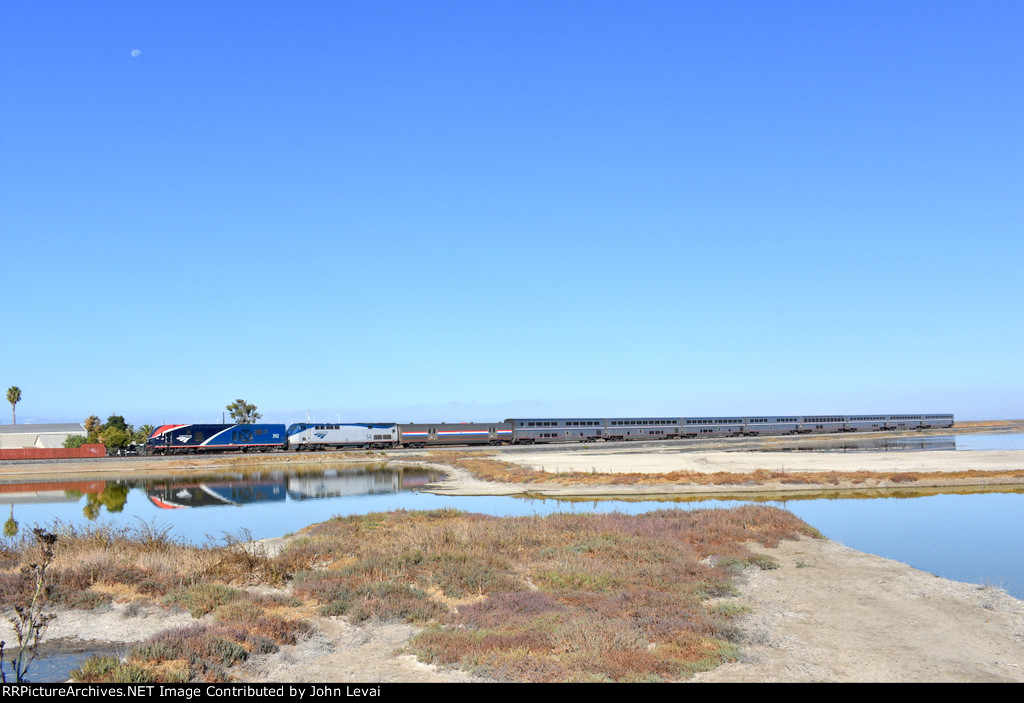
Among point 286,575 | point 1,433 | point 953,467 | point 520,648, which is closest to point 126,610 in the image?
point 286,575

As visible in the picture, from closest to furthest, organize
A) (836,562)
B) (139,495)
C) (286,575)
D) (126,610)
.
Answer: (126,610) → (286,575) → (836,562) → (139,495)

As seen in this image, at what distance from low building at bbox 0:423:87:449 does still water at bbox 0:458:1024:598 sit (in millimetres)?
77536

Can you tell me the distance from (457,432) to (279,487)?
56.0 m

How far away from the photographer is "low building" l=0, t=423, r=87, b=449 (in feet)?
413

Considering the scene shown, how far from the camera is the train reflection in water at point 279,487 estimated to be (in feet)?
150

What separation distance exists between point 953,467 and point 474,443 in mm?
70003

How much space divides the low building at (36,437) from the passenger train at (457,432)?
1861 inches

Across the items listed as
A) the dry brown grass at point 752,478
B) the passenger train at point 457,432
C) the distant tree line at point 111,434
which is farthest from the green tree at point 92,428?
the dry brown grass at point 752,478

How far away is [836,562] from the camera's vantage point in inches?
770

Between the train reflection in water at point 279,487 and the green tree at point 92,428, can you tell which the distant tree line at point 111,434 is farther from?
the train reflection in water at point 279,487

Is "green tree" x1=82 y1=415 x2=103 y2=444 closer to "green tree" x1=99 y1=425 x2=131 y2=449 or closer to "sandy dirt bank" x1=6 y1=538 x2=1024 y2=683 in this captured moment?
"green tree" x1=99 y1=425 x2=131 y2=449

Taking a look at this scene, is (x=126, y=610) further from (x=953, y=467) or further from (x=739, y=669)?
(x=953, y=467)

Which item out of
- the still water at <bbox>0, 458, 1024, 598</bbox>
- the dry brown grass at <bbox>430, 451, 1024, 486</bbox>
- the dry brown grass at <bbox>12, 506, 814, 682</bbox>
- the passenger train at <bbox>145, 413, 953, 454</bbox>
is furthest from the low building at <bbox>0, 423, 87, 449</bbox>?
the dry brown grass at <bbox>12, 506, 814, 682</bbox>

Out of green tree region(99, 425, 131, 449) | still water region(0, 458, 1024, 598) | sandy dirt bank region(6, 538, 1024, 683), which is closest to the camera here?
sandy dirt bank region(6, 538, 1024, 683)
